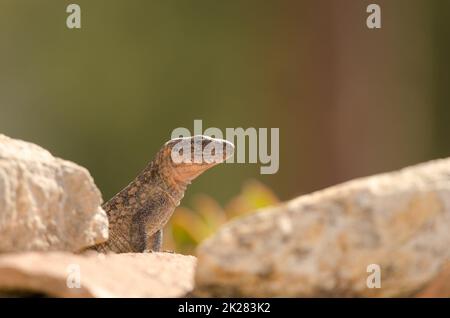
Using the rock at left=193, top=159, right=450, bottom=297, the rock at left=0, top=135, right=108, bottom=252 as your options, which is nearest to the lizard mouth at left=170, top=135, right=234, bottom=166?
the rock at left=0, top=135, right=108, bottom=252

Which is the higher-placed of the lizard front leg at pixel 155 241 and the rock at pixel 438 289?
the rock at pixel 438 289

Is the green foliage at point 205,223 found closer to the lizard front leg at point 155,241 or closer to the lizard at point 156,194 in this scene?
the lizard front leg at point 155,241

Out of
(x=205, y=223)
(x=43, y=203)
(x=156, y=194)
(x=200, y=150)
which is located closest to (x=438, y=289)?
(x=43, y=203)

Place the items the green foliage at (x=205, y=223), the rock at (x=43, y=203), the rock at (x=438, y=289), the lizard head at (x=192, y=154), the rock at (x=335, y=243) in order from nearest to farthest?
1. the rock at (x=335, y=243)
2. the rock at (x=438, y=289)
3. the rock at (x=43, y=203)
4. the lizard head at (x=192, y=154)
5. the green foliage at (x=205, y=223)

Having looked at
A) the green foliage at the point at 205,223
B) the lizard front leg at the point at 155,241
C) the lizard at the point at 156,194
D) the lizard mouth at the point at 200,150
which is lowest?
the green foliage at the point at 205,223

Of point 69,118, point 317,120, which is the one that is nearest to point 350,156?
point 317,120

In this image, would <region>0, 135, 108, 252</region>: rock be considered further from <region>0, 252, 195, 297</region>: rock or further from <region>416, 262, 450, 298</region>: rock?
<region>416, 262, 450, 298</region>: rock

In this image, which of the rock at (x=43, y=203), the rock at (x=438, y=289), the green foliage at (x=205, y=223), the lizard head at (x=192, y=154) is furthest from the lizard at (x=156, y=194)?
the rock at (x=438, y=289)
